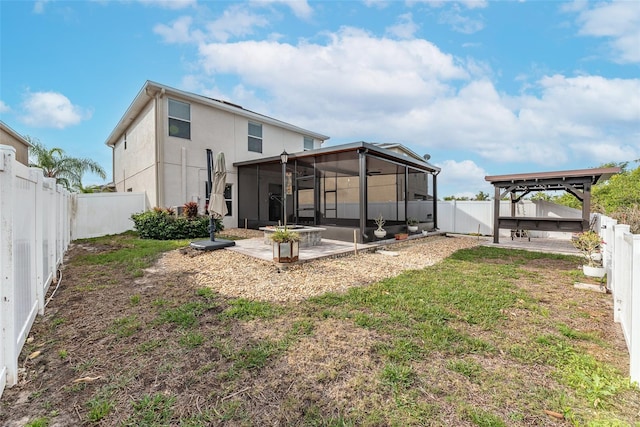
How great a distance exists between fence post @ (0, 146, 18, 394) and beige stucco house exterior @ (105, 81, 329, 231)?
31.1 ft

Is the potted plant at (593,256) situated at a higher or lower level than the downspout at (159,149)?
lower

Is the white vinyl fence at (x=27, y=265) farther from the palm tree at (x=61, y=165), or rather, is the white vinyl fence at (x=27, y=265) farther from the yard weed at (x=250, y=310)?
the palm tree at (x=61, y=165)

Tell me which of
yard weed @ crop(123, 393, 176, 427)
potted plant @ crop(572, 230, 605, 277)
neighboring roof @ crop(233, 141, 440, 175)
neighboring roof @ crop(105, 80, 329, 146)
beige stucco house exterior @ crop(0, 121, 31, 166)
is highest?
neighboring roof @ crop(105, 80, 329, 146)

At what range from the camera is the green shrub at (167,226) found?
9.44 meters

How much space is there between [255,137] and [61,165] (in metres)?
11.1

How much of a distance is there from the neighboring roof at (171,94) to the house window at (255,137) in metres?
0.39

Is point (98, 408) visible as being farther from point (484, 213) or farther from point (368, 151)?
point (484, 213)

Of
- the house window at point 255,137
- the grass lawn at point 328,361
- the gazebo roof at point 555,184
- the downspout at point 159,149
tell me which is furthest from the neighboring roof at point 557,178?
Result: the downspout at point 159,149

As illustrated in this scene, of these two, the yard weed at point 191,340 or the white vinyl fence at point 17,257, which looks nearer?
the white vinyl fence at point 17,257

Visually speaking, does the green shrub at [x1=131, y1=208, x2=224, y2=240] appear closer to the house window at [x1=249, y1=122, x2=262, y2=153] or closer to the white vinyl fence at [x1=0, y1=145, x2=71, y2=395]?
the house window at [x1=249, y1=122, x2=262, y2=153]

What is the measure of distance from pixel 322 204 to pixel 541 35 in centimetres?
1116

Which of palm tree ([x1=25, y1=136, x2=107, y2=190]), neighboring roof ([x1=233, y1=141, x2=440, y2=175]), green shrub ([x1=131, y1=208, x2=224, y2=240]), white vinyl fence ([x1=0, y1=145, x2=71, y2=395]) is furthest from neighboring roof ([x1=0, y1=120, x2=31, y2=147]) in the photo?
white vinyl fence ([x1=0, y1=145, x2=71, y2=395])

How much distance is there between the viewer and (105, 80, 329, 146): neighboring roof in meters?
10.7

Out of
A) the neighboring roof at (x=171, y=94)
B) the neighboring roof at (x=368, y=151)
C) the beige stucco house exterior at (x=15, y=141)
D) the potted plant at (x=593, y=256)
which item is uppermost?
the neighboring roof at (x=171, y=94)
